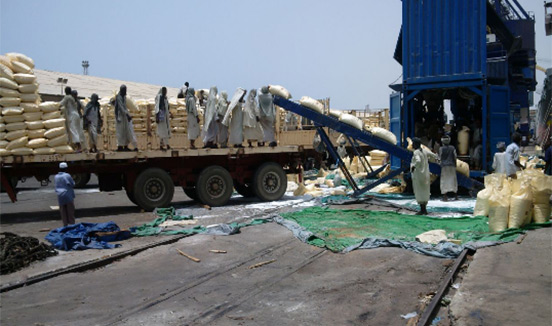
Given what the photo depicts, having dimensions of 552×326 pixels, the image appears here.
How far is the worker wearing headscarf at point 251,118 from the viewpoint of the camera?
14531 mm

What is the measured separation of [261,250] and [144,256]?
1776 mm

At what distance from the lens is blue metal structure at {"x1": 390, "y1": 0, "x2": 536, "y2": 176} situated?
45.3 ft

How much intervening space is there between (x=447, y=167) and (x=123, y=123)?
7813 millimetres

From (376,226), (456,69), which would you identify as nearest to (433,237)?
(376,226)

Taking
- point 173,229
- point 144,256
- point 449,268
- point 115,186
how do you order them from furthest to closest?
point 115,186 → point 173,229 → point 144,256 → point 449,268

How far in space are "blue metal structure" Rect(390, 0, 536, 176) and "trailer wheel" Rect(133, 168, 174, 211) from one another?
20.2 feet

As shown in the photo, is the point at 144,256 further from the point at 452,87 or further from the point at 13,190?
the point at 452,87

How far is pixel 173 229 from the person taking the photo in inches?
408

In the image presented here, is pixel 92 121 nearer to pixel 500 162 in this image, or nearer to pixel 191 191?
pixel 191 191

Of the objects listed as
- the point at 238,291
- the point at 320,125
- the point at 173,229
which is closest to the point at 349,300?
the point at 238,291

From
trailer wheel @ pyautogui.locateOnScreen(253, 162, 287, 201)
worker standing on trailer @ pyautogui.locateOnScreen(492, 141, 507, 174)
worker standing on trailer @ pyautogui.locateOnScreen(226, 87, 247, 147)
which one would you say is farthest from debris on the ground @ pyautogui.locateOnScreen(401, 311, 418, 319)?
worker standing on trailer @ pyautogui.locateOnScreen(226, 87, 247, 147)

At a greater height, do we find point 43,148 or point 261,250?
point 43,148

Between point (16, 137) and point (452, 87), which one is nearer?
point (16, 137)

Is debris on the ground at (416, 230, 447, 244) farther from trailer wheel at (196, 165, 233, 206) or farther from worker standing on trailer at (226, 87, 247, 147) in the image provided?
worker standing on trailer at (226, 87, 247, 147)
